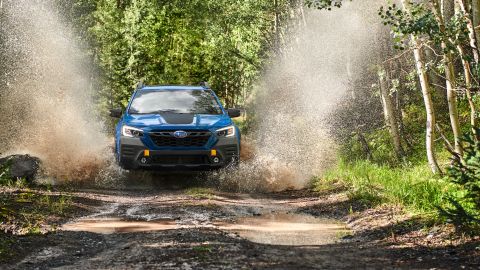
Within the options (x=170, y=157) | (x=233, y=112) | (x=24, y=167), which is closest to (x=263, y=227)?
(x=170, y=157)

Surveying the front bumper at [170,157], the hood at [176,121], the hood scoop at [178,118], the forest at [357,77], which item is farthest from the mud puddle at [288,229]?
the hood scoop at [178,118]

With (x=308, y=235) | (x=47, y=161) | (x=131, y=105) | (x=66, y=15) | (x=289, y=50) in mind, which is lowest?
(x=308, y=235)

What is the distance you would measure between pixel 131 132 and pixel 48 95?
1373 cm

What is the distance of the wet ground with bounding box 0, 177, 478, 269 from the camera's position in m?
6.08

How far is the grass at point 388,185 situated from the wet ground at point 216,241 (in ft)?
1.93

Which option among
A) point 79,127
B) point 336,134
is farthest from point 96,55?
point 336,134

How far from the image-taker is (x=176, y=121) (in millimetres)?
13195

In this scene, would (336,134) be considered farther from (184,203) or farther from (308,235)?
(308,235)

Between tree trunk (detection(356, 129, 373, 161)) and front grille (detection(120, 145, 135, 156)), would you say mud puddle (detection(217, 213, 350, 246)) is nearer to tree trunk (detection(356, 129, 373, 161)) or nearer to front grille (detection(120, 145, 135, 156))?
front grille (detection(120, 145, 135, 156))

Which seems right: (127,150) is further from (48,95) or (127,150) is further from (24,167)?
(48,95)

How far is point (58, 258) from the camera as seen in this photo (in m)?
6.61

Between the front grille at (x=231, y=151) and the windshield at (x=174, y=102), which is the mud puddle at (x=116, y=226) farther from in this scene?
the windshield at (x=174, y=102)

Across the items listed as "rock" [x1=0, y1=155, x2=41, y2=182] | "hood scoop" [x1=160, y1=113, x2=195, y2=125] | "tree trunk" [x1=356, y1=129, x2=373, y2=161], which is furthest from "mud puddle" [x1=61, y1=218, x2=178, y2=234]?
"tree trunk" [x1=356, y1=129, x2=373, y2=161]

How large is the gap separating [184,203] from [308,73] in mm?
19323
